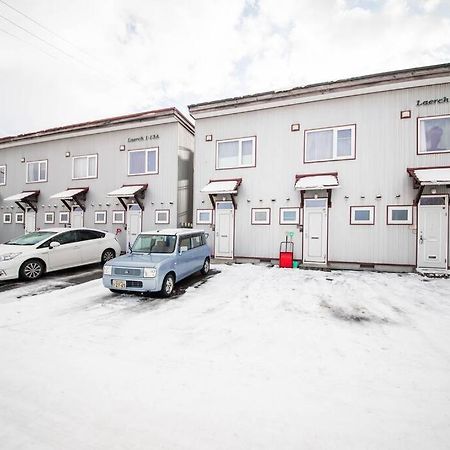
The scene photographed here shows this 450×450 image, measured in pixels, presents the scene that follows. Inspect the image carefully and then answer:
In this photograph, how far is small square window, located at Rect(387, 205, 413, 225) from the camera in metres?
10.0

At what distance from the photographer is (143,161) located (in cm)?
1454

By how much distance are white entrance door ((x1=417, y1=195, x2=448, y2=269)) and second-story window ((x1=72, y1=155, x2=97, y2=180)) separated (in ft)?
54.7

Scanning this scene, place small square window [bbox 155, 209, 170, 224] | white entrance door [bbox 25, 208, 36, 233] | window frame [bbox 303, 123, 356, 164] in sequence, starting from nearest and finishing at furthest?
1. window frame [bbox 303, 123, 356, 164]
2. small square window [bbox 155, 209, 170, 224]
3. white entrance door [bbox 25, 208, 36, 233]

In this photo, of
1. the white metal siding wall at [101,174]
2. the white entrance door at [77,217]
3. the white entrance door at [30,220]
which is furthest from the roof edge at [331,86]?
the white entrance door at [30,220]

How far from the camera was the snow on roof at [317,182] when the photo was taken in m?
10.2

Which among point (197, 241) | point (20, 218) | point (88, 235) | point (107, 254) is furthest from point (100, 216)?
point (197, 241)

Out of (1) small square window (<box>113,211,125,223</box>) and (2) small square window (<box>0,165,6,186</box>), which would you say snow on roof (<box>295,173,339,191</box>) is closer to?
(1) small square window (<box>113,211,125,223</box>)

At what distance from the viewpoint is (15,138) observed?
17734mm

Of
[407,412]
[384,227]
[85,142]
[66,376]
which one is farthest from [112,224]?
[407,412]

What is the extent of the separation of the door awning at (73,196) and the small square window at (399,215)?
1591 centimetres

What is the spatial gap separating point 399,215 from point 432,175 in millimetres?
1748

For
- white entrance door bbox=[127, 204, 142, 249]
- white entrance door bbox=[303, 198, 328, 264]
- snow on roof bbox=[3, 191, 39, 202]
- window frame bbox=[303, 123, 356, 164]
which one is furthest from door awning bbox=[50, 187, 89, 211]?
white entrance door bbox=[303, 198, 328, 264]

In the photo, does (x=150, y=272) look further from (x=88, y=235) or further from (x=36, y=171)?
(x=36, y=171)

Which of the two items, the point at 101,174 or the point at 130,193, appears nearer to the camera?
the point at 130,193
